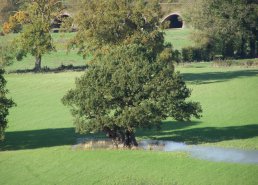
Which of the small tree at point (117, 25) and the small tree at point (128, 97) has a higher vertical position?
the small tree at point (117, 25)

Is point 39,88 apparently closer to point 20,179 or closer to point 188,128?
point 188,128

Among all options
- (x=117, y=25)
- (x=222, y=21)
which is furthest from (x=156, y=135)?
(x=222, y=21)

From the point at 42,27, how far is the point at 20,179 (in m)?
70.8

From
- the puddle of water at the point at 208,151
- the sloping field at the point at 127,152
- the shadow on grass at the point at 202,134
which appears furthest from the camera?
the shadow on grass at the point at 202,134

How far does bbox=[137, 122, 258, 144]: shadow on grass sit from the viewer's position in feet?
171

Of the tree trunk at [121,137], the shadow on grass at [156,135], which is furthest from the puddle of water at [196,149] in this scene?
the shadow on grass at [156,135]

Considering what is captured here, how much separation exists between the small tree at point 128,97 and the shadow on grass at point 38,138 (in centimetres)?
423

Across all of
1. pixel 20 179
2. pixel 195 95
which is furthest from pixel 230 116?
pixel 20 179

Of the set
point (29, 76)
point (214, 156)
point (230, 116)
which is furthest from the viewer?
point (29, 76)

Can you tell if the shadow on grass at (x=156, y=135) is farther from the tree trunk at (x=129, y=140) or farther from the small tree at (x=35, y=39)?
the small tree at (x=35, y=39)

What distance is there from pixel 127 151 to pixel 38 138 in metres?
10.5

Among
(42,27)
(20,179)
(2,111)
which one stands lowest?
(20,179)

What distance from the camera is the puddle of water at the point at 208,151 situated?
147 feet

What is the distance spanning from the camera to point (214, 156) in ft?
150
